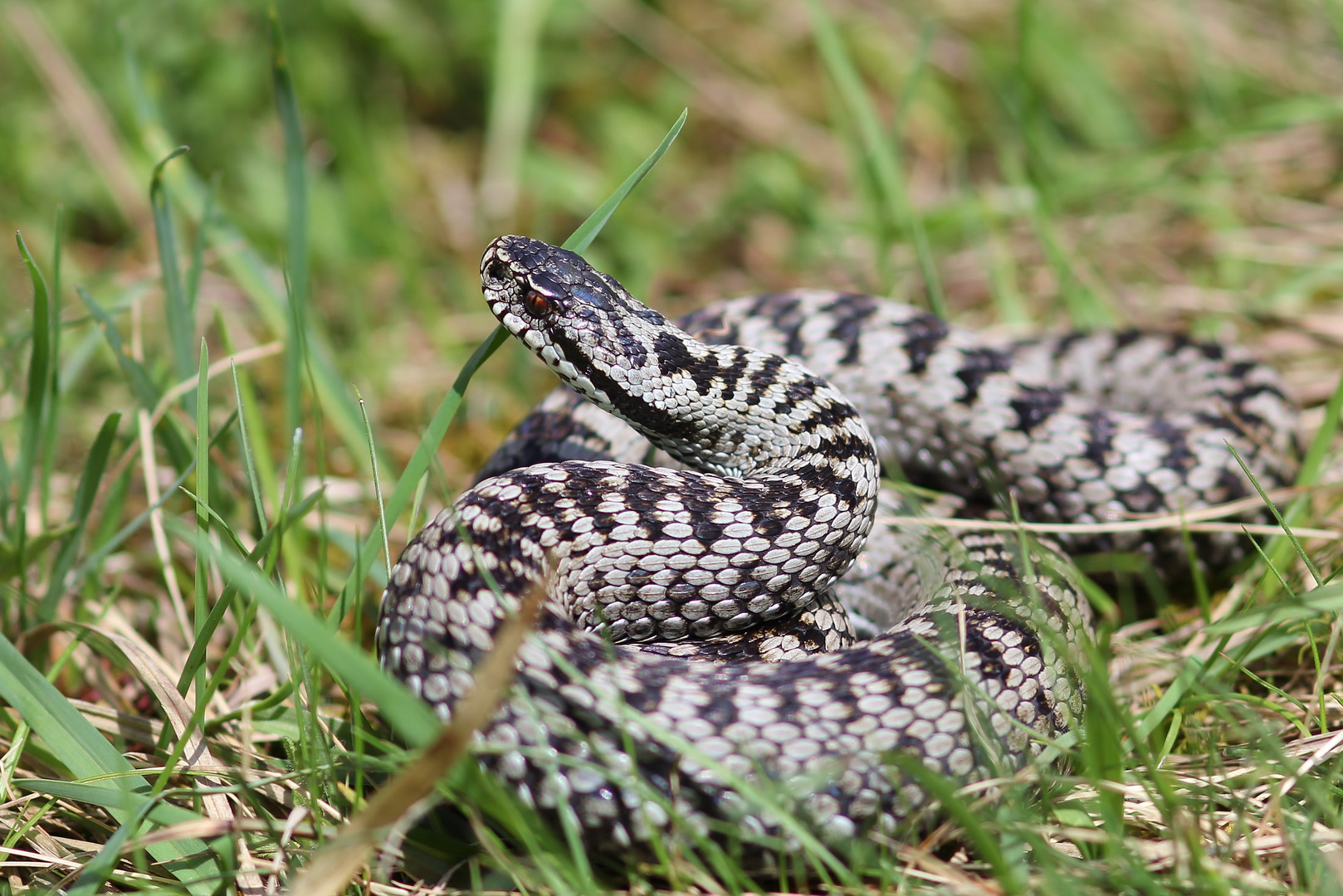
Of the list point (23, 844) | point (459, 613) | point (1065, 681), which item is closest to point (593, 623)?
point (459, 613)

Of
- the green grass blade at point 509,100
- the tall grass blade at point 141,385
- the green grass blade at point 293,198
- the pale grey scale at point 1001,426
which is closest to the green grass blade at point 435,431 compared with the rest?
the green grass blade at point 293,198

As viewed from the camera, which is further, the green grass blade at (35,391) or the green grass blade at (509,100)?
the green grass blade at (509,100)

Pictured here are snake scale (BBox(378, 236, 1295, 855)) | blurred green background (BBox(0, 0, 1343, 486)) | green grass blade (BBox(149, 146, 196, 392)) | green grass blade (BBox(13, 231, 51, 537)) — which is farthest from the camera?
blurred green background (BBox(0, 0, 1343, 486))

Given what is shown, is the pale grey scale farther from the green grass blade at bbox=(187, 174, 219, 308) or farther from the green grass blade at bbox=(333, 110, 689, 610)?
the green grass blade at bbox=(187, 174, 219, 308)

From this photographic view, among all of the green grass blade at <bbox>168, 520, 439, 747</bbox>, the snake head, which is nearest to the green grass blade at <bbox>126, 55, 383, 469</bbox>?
the snake head

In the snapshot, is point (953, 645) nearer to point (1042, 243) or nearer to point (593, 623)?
point (593, 623)

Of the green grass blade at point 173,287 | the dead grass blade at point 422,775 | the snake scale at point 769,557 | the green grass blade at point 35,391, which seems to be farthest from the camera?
the green grass blade at point 173,287

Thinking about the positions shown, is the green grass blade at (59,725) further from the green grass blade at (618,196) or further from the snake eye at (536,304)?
the green grass blade at (618,196)
